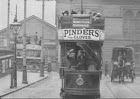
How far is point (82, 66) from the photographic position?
14.9 metres

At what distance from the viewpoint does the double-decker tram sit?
14.6m

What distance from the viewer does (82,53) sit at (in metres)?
14.8

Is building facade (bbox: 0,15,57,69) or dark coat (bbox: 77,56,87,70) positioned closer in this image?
dark coat (bbox: 77,56,87,70)

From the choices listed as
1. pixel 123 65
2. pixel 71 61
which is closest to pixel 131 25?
pixel 123 65

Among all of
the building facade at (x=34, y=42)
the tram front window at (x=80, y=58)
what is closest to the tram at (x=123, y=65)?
the tram front window at (x=80, y=58)

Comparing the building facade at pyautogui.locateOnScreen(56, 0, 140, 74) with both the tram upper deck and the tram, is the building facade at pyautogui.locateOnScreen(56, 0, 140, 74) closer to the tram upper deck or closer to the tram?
the tram

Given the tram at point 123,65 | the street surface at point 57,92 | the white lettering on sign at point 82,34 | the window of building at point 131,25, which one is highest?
the window of building at point 131,25

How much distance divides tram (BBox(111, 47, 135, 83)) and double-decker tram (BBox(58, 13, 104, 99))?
11828mm

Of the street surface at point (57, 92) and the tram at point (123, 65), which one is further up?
the tram at point (123, 65)

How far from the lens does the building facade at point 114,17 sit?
45969mm

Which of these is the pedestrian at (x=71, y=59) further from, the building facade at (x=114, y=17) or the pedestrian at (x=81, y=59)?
the building facade at (x=114, y=17)

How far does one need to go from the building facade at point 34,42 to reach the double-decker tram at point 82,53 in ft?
97.5

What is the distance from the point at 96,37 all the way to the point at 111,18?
104ft

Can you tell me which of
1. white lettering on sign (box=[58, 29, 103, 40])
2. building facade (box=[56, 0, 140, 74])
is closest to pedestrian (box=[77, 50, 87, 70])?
white lettering on sign (box=[58, 29, 103, 40])
